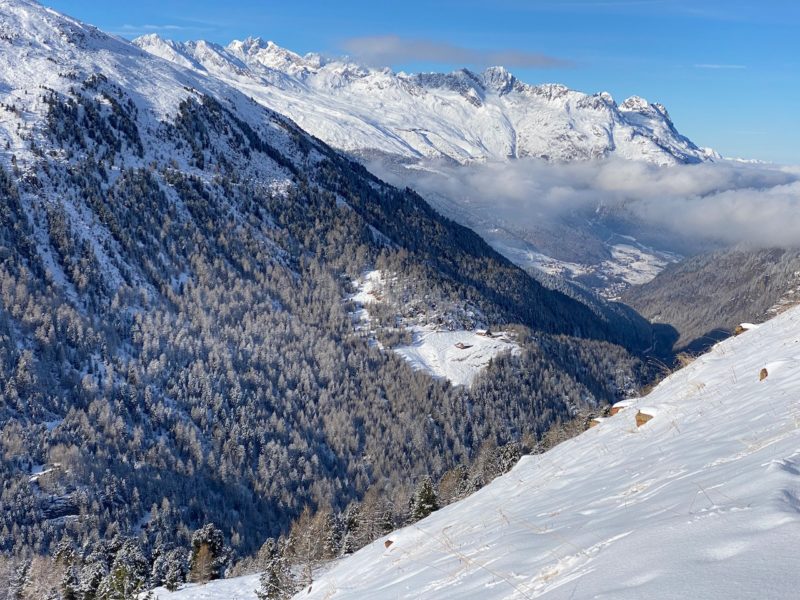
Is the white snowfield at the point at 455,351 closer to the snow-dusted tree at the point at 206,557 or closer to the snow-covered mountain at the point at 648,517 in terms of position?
the snow-dusted tree at the point at 206,557

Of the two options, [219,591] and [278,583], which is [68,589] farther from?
[278,583]

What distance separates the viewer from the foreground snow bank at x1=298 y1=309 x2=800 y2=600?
5801 millimetres

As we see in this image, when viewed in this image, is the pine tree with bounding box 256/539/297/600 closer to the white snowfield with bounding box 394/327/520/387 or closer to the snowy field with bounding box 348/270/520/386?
the snowy field with bounding box 348/270/520/386

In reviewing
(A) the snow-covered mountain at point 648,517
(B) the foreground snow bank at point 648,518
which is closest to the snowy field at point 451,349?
(A) the snow-covered mountain at point 648,517

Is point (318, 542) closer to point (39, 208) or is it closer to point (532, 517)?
point (532, 517)

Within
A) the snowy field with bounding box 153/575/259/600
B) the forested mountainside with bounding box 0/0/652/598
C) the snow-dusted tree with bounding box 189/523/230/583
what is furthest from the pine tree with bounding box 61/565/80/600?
the forested mountainside with bounding box 0/0/652/598

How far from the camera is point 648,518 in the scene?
7.98m

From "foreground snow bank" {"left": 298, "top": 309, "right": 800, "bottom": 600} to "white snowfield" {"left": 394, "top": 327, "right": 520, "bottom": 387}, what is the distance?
15294cm

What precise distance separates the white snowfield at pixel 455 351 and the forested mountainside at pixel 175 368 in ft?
12.6

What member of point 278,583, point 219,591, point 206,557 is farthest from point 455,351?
point 278,583

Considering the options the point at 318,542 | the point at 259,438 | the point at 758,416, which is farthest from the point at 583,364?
the point at 758,416

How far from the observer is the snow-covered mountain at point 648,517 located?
5.81m

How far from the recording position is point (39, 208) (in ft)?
500

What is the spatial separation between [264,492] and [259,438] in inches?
579
